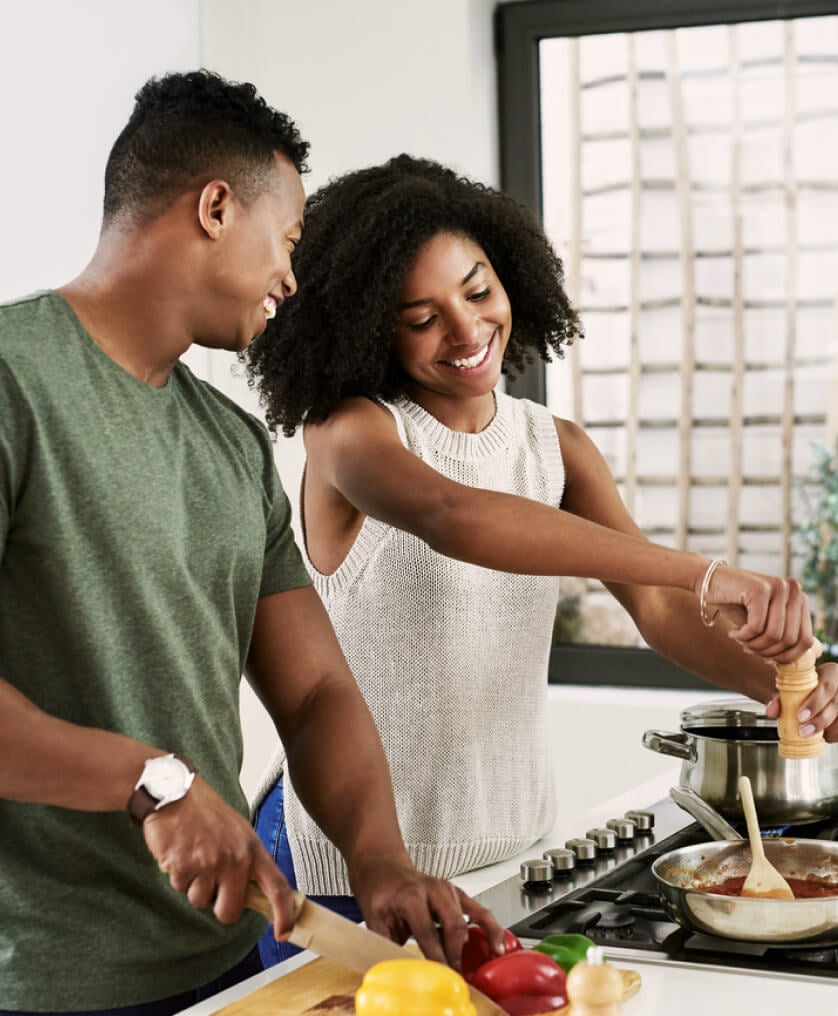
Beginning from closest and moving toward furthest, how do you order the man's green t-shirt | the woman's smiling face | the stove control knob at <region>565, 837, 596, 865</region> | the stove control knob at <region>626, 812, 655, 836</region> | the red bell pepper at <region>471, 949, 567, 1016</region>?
the red bell pepper at <region>471, 949, 567, 1016</region> → the man's green t-shirt → the stove control knob at <region>565, 837, 596, 865</region> → the stove control knob at <region>626, 812, 655, 836</region> → the woman's smiling face

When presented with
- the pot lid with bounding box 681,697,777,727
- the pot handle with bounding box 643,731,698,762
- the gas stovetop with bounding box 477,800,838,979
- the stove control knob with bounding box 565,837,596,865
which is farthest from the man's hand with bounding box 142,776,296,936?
the pot lid with bounding box 681,697,777,727

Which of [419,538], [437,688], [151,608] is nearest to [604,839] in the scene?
[437,688]

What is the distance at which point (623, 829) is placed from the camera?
1.66m

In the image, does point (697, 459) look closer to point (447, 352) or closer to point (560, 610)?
point (560, 610)

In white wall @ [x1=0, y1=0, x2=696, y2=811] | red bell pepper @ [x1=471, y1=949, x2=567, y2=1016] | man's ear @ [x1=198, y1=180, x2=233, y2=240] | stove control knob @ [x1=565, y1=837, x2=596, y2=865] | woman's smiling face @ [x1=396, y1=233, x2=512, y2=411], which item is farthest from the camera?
white wall @ [x1=0, y1=0, x2=696, y2=811]

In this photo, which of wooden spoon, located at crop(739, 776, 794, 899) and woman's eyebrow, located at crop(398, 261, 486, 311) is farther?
woman's eyebrow, located at crop(398, 261, 486, 311)

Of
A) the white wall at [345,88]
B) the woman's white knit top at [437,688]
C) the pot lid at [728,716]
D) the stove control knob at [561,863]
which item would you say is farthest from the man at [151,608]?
the white wall at [345,88]

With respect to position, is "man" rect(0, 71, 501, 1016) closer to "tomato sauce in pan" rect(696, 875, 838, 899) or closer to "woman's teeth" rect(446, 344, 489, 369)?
"tomato sauce in pan" rect(696, 875, 838, 899)

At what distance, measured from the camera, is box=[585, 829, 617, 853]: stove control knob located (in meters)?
1.61

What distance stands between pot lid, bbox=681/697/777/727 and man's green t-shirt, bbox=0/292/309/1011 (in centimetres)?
69

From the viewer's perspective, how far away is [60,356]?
1.24m

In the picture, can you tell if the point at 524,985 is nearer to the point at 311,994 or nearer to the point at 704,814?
the point at 311,994

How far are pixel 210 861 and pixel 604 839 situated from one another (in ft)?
2.15

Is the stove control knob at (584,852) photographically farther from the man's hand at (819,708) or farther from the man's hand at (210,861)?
the man's hand at (210,861)
